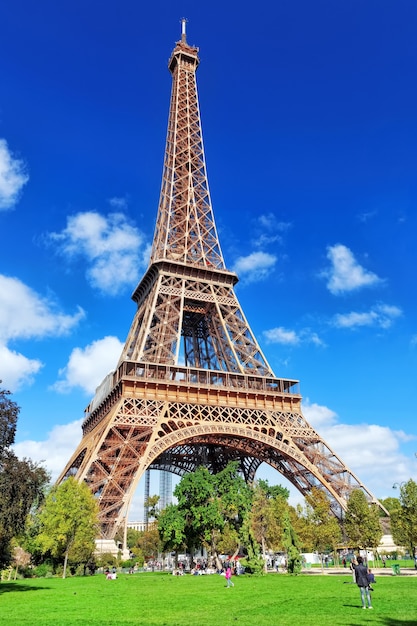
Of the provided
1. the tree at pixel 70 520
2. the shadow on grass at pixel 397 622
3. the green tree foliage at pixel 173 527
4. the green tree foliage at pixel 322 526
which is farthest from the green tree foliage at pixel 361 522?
the shadow on grass at pixel 397 622

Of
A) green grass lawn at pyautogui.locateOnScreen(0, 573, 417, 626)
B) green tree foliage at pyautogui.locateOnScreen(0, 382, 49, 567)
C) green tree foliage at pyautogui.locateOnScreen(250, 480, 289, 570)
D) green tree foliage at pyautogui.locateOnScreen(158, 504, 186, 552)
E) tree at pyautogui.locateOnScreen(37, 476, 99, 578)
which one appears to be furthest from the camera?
green tree foliage at pyautogui.locateOnScreen(250, 480, 289, 570)

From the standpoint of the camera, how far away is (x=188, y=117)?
62.0 metres

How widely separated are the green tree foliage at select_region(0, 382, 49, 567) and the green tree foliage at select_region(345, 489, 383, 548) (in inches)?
987

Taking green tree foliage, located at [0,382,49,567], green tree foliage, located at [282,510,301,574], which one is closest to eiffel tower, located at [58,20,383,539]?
green tree foliage, located at [282,510,301,574]

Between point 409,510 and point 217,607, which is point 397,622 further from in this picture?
point 409,510

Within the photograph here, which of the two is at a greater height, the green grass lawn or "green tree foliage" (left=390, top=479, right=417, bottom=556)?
"green tree foliage" (left=390, top=479, right=417, bottom=556)

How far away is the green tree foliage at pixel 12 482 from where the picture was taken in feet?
61.5

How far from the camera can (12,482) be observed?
18.9 m

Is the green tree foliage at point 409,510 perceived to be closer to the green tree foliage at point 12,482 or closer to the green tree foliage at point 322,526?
the green tree foliage at point 322,526

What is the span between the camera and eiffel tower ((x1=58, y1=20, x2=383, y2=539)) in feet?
120

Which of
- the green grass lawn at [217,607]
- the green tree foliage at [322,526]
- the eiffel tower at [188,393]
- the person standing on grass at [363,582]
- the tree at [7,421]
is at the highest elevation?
the eiffel tower at [188,393]

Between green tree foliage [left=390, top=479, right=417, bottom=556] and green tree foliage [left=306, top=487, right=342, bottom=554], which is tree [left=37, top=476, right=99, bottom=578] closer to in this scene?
green tree foliage [left=306, top=487, right=342, bottom=554]

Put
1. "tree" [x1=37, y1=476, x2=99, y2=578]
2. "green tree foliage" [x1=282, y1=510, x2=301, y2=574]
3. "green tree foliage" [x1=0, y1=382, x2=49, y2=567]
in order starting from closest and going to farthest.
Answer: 1. "green tree foliage" [x1=0, y1=382, x2=49, y2=567]
2. "green tree foliage" [x1=282, y1=510, x2=301, y2=574]
3. "tree" [x1=37, y1=476, x2=99, y2=578]

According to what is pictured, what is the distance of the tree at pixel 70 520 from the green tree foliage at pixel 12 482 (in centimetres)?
1062
